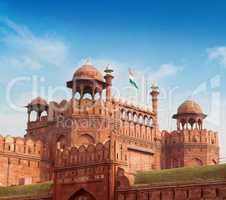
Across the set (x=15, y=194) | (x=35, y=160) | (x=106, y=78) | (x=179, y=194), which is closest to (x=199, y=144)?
(x=106, y=78)

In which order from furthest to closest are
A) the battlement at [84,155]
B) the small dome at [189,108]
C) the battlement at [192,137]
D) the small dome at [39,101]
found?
the small dome at [189,108] → the battlement at [192,137] → the small dome at [39,101] → the battlement at [84,155]

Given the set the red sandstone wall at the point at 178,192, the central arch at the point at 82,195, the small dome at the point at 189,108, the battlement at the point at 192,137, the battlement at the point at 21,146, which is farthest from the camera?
the small dome at the point at 189,108

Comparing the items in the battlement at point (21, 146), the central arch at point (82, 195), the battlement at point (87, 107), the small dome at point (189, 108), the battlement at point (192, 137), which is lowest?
the central arch at point (82, 195)

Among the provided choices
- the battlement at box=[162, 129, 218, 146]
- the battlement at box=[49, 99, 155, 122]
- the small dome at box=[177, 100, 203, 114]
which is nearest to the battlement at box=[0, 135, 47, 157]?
the battlement at box=[49, 99, 155, 122]

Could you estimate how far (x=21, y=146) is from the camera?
38.1 m

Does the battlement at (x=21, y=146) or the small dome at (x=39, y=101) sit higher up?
the small dome at (x=39, y=101)

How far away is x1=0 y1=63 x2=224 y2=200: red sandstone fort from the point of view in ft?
86.3

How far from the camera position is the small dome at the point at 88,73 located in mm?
38759

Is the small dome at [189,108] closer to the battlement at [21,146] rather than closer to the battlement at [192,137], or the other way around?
the battlement at [192,137]

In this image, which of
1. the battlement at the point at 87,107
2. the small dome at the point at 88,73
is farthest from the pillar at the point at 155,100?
the small dome at the point at 88,73

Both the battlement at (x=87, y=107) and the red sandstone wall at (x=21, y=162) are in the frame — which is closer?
the red sandstone wall at (x=21, y=162)

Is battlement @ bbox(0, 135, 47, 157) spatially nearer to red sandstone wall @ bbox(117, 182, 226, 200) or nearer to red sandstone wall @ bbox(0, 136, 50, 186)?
red sandstone wall @ bbox(0, 136, 50, 186)

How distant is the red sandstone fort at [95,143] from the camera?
26312mm

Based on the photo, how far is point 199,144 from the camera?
43750mm
